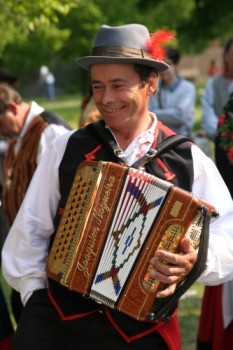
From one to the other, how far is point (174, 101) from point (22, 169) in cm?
273

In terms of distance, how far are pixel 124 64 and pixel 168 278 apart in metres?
0.97

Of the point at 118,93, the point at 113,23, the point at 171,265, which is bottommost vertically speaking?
the point at 113,23

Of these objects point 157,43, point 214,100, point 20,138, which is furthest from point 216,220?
point 214,100

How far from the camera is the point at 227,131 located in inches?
170

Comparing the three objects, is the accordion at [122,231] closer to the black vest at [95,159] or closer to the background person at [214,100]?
the black vest at [95,159]

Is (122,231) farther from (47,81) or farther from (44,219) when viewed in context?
(47,81)

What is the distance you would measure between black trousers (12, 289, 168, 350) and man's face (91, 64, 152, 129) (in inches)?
34.4

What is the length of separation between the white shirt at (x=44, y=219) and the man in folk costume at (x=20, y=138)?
4.86 feet

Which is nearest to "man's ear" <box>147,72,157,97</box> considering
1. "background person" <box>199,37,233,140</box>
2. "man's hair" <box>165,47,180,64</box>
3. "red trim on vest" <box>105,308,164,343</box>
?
"red trim on vest" <box>105,308,164,343</box>

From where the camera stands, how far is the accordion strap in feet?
9.88

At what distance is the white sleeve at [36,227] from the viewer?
3.19 meters

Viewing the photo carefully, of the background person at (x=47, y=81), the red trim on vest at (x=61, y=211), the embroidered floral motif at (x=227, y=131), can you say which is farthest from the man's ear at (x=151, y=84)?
the background person at (x=47, y=81)

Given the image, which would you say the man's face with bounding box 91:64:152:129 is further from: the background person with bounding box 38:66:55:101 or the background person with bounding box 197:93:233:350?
the background person with bounding box 38:66:55:101

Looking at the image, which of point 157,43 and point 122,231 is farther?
point 157,43
